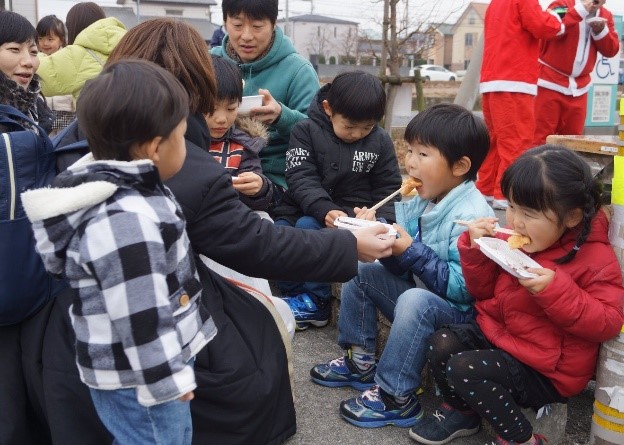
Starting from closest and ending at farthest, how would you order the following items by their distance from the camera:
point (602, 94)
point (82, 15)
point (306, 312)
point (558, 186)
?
point (558, 186) < point (306, 312) < point (82, 15) < point (602, 94)

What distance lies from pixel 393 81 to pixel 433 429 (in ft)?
21.7

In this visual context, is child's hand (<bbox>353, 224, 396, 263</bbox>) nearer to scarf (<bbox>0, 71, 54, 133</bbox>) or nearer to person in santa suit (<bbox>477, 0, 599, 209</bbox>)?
scarf (<bbox>0, 71, 54, 133</bbox>)

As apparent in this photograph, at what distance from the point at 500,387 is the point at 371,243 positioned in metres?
0.62

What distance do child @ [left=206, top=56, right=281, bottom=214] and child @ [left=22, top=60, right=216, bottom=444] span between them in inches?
47.8

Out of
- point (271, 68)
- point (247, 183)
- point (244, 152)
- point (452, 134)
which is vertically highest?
point (271, 68)

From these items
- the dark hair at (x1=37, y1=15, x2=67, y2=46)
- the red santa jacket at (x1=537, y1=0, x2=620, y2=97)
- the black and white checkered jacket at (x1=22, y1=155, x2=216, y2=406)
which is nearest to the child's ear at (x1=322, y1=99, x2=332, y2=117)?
the black and white checkered jacket at (x1=22, y1=155, x2=216, y2=406)

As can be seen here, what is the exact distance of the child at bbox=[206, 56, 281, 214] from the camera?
115 inches

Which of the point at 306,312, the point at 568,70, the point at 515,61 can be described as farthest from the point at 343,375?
the point at 568,70

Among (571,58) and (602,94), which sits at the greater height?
(571,58)

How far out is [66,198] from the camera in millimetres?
1544

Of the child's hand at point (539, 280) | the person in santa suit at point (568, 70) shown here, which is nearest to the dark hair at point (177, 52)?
the child's hand at point (539, 280)

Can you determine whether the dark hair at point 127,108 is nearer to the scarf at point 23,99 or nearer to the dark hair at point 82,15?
the scarf at point 23,99

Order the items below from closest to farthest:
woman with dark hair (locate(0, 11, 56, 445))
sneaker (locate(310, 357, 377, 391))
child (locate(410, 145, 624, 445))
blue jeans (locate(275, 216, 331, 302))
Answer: woman with dark hair (locate(0, 11, 56, 445))
child (locate(410, 145, 624, 445))
sneaker (locate(310, 357, 377, 391))
blue jeans (locate(275, 216, 331, 302))

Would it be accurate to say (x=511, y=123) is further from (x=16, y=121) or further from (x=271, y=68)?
(x=16, y=121)
